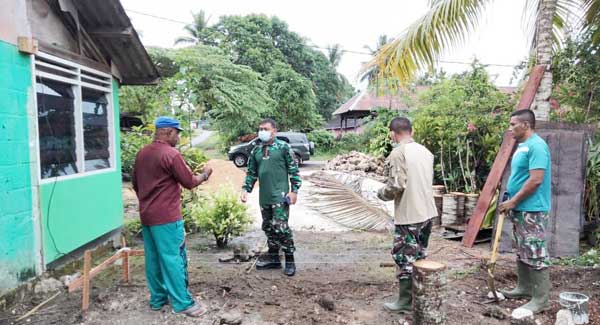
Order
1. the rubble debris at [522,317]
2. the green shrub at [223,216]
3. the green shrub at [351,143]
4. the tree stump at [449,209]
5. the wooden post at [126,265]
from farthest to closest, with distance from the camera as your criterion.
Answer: the green shrub at [351,143], the tree stump at [449,209], the green shrub at [223,216], the wooden post at [126,265], the rubble debris at [522,317]

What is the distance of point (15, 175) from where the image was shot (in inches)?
151

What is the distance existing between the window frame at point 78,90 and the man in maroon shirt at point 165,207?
1490mm

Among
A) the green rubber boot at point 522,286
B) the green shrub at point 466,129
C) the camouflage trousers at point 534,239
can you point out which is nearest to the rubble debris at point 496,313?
the green rubber boot at point 522,286

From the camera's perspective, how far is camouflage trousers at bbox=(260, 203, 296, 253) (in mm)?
4691

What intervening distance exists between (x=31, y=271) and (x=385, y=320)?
3.45 m

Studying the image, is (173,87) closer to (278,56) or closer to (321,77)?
(278,56)

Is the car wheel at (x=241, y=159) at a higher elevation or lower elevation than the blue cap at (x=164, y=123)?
lower

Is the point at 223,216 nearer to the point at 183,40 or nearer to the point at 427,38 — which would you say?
the point at 427,38

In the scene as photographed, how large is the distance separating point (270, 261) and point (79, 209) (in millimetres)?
2352

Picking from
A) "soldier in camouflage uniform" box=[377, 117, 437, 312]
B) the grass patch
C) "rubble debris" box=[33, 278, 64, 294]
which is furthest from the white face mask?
the grass patch

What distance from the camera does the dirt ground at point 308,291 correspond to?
355cm

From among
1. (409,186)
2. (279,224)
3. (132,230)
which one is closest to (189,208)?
(132,230)

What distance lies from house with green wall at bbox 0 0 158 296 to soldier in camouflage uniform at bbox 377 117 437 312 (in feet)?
11.2

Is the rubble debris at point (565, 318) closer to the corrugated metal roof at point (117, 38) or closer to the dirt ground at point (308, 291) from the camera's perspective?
the dirt ground at point (308, 291)
